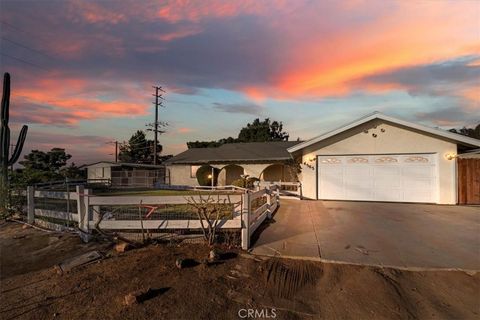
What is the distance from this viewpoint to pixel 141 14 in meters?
10.3

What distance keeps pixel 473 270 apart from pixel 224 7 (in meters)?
9.49

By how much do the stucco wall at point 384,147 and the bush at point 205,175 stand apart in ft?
36.6

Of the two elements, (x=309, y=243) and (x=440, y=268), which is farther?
(x=309, y=243)

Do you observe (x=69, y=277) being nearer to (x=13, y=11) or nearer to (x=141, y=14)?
(x=141, y=14)

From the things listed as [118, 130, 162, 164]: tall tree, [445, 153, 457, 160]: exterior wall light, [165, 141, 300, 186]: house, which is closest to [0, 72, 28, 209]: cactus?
[165, 141, 300, 186]: house

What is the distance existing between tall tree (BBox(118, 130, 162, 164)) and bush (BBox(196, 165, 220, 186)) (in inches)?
1443

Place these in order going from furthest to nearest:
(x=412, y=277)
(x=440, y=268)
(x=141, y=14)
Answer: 1. (x=141, y=14)
2. (x=440, y=268)
3. (x=412, y=277)

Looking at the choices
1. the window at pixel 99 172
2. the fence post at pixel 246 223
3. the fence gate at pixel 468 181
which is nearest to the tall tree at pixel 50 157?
the window at pixel 99 172

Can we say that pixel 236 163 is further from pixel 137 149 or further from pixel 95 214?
pixel 137 149

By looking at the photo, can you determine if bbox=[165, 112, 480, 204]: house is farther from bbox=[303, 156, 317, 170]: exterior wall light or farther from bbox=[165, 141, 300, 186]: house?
bbox=[165, 141, 300, 186]: house

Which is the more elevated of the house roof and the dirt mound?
the house roof

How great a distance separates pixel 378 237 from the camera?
6.86 m

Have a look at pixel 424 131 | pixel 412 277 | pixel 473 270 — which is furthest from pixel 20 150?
pixel 424 131

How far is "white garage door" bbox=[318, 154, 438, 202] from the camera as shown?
13438 millimetres
